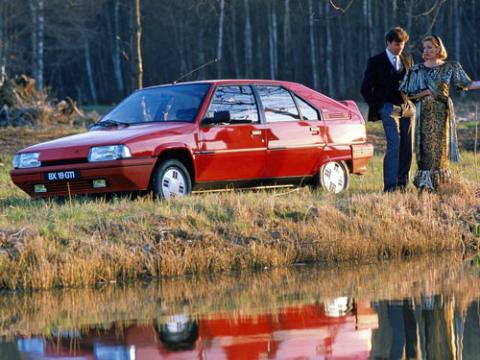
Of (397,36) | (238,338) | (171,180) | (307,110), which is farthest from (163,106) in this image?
(238,338)

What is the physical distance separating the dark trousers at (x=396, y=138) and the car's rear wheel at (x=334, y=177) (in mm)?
844

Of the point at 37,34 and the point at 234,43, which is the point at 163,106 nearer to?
the point at 37,34

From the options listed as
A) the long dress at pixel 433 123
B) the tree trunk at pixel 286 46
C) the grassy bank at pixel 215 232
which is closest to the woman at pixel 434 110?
the long dress at pixel 433 123

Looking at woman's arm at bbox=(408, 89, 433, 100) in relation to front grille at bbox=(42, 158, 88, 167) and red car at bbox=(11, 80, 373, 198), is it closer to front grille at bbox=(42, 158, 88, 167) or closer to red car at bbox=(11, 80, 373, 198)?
red car at bbox=(11, 80, 373, 198)

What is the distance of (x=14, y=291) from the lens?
10914 millimetres

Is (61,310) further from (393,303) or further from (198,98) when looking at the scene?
(198,98)

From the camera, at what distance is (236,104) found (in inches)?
564

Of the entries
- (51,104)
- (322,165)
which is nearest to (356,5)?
(51,104)

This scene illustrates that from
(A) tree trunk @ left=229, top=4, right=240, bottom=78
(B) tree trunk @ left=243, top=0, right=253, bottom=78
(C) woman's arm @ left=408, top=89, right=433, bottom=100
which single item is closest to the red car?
(C) woman's arm @ left=408, top=89, right=433, bottom=100

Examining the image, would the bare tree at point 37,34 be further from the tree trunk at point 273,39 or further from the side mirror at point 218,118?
the side mirror at point 218,118

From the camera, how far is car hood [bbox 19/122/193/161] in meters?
13.1

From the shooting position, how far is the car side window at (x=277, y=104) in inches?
575

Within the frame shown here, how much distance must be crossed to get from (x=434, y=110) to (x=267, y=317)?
5580 millimetres

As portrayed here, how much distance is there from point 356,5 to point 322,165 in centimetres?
4596
